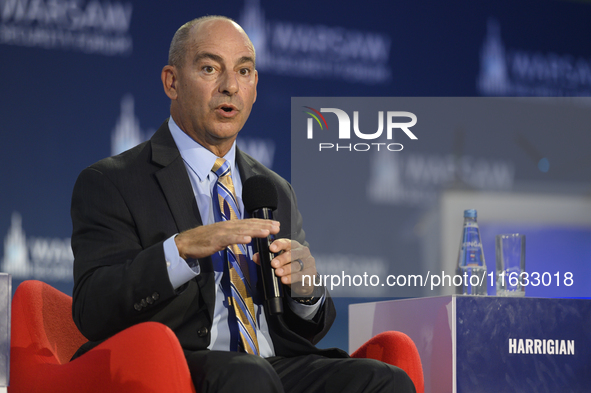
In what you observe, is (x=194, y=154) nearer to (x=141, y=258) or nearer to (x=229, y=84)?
(x=229, y=84)

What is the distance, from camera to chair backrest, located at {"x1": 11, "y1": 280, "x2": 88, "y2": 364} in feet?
5.40

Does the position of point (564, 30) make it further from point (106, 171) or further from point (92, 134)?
point (106, 171)

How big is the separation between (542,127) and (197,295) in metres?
1.21

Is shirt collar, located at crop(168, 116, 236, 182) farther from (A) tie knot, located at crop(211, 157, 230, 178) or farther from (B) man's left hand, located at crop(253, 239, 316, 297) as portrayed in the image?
(B) man's left hand, located at crop(253, 239, 316, 297)

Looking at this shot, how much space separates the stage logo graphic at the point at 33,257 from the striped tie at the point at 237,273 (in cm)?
205

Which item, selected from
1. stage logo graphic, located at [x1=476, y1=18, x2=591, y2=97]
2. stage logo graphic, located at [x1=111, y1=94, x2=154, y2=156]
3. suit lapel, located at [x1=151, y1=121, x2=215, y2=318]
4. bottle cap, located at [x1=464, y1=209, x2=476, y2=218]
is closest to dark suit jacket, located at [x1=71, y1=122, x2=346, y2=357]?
suit lapel, located at [x1=151, y1=121, x2=215, y2=318]

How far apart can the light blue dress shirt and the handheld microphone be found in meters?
0.12

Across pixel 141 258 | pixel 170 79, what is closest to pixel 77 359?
pixel 141 258

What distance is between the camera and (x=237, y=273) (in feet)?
5.20

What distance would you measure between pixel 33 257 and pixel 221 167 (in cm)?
208

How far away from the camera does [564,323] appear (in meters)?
1.89

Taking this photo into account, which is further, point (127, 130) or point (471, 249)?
point (127, 130)

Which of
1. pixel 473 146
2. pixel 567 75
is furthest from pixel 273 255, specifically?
pixel 567 75

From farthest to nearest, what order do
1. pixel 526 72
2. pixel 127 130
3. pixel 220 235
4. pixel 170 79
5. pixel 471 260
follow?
pixel 526 72 < pixel 127 130 < pixel 471 260 < pixel 170 79 < pixel 220 235
